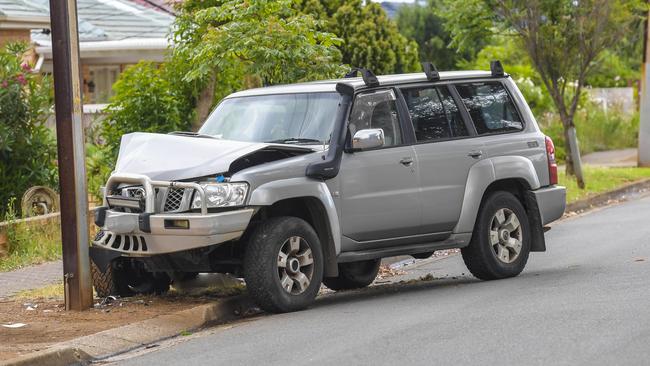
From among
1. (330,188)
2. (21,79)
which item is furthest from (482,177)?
(21,79)

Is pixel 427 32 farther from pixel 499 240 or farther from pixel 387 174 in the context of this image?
pixel 387 174

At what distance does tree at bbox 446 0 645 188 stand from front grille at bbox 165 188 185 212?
1216 centimetres

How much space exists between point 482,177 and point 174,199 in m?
3.11

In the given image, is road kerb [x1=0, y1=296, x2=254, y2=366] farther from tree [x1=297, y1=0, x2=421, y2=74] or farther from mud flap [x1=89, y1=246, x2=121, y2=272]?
tree [x1=297, y1=0, x2=421, y2=74]

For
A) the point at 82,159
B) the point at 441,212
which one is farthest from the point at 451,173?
the point at 82,159

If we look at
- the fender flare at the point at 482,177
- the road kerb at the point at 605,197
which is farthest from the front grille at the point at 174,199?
the road kerb at the point at 605,197

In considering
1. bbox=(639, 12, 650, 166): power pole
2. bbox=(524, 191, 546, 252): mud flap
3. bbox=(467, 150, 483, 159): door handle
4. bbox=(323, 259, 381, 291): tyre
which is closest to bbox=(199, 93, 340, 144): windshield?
bbox=(467, 150, 483, 159): door handle

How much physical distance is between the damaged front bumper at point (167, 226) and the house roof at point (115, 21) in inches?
620

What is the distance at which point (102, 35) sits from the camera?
1053 inches

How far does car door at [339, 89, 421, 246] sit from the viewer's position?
10570 mm

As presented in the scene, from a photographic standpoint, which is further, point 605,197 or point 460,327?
point 605,197

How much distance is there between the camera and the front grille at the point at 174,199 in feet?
32.2

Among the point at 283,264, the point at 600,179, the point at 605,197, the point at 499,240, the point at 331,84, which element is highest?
the point at 331,84

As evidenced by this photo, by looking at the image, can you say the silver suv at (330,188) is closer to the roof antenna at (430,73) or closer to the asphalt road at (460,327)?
the roof antenna at (430,73)
